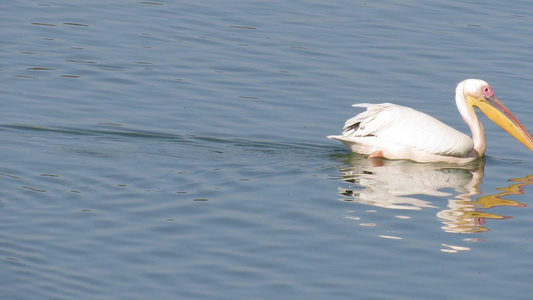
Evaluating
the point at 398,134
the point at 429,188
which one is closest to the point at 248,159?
the point at 398,134

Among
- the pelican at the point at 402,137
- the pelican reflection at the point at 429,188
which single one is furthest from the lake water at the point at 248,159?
the pelican at the point at 402,137

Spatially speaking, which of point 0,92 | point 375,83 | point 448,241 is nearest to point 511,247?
point 448,241

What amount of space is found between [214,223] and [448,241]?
161 cm

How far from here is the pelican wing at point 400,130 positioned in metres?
9.23

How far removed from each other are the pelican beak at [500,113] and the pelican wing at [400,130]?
2.51 ft

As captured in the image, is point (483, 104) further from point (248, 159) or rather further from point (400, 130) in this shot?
point (248, 159)

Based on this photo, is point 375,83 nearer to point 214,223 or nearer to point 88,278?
point 214,223

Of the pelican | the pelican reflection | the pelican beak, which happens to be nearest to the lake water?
the pelican reflection

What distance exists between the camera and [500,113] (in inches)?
396

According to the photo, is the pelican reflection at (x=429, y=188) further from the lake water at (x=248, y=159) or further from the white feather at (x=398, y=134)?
the white feather at (x=398, y=134)

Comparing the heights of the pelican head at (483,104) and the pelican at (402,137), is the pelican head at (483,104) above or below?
above

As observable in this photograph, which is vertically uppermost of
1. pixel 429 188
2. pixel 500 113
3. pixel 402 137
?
pixel 500 113

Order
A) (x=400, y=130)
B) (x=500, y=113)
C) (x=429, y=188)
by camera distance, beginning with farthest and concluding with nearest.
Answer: (x=500, y=113), (x=400, y=130), (x=429, y=188)

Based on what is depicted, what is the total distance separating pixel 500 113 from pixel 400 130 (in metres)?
1.30
